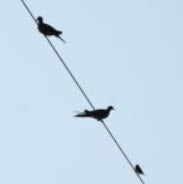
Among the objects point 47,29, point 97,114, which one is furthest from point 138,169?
point 47,29

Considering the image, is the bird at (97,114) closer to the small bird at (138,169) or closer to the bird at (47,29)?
the bird at (47,29)

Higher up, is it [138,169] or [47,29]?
[47,29]

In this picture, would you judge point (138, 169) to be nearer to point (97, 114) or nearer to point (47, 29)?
point (97, 114)

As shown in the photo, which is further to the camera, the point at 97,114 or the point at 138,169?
the point at 138,169

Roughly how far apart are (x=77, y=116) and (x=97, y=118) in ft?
2.32

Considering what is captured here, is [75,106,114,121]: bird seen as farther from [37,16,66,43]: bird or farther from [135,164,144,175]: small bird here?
[135,164,144,175]: small bird

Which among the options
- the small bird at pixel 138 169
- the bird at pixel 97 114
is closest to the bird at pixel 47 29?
the bird at pixel 97 114

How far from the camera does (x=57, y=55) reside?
12.1 metres

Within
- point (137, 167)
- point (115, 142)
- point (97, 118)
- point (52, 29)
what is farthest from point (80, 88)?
point (137, 167)

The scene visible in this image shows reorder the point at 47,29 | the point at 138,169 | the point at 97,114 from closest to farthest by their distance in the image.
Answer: the point at 47,29, the point at 97,114, the point at 138,169

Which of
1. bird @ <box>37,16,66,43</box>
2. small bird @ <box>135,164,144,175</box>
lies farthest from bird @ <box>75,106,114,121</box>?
small bird @ <box>135,164,144,175</box>

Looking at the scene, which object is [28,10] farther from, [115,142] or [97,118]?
[97,118]

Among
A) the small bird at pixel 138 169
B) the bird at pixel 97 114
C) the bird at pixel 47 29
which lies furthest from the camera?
the small bird at pixel 138 169

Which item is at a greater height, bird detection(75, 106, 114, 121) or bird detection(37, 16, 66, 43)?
bird detection(37, 16, 66, 43)
